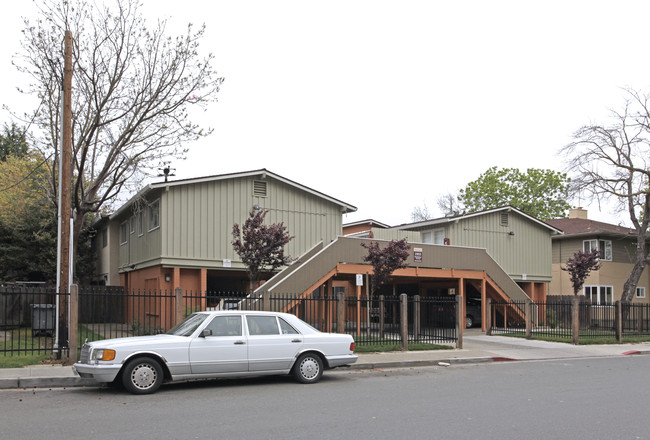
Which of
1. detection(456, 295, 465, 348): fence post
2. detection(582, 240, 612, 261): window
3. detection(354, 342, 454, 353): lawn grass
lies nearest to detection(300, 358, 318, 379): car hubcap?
detection(354, 342, 454, 353): lawn grass

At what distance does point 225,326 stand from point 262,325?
0.72 meters

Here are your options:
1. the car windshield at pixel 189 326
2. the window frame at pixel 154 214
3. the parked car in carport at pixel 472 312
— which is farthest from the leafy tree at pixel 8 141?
the car windshield at pixel 189 326

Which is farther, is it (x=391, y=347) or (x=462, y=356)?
(x=391, y=347)

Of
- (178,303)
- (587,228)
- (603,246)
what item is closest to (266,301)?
(178,303)

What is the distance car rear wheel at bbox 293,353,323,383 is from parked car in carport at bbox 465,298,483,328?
59.0 ft

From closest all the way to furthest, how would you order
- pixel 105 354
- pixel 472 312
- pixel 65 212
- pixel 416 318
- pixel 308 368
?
1. pixel 105 354
2. pixel 308 368
3. pixel 65 212
4. pixel 416 318
5. pixel 472 312

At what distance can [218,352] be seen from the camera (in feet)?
34.7

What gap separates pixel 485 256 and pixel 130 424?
71.6 feet

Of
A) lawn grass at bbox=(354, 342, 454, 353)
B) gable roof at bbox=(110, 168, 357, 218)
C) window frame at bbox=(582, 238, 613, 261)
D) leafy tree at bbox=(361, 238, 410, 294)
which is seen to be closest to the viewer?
lawn grass at bbox=(354, 342, 454, 353)

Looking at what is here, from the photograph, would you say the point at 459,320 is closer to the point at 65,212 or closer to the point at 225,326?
the point at 225,326

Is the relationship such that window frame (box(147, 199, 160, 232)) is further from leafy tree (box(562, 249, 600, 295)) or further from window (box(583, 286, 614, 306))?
window (box(583, 286, 614, 306))

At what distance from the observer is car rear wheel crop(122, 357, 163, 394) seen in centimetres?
984

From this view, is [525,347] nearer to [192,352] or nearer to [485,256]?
[485,256]

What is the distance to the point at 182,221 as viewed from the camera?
2327 cm
